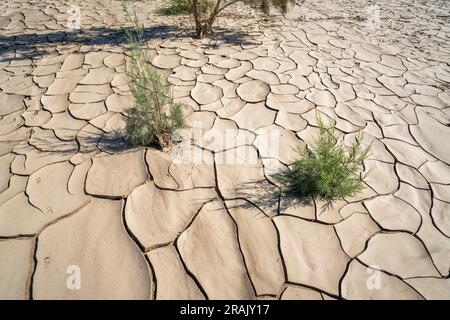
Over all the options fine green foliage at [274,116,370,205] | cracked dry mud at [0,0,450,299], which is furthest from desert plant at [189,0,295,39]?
fine green foliage at [274,116,370,205]

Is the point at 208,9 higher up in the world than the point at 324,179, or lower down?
higher up

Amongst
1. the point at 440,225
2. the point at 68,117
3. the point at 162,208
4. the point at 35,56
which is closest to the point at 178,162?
the point at 162,208

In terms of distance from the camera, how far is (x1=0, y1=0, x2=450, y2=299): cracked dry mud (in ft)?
4.14

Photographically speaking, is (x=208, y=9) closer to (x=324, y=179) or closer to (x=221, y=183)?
(x=221, y=183)

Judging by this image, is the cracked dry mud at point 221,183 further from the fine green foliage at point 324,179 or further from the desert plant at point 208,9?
the desert plant at point 208,9

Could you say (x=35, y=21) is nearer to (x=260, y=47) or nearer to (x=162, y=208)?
(x=260, y=47)

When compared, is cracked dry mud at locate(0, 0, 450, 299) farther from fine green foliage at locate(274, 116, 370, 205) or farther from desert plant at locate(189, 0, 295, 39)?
desert plant at locate(189, 0, 295, 39)

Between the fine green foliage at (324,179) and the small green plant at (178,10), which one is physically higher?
the small green plant at (178,10)

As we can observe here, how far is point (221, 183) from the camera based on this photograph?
167 cm

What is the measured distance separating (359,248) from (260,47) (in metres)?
2.78

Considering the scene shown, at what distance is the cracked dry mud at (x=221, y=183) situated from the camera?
126cm

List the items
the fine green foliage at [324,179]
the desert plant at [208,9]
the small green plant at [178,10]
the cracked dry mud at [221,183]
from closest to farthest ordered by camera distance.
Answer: the cracked dry mud at [221,183] → the fine green foliage at [324,179] → the desert plant at [208,9] → the small green plant at [178,10]

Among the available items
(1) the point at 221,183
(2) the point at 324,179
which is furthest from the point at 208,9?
(2) the point at 324,179

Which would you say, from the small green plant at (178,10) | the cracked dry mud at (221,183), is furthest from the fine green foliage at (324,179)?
the small green plant at (178,10)
